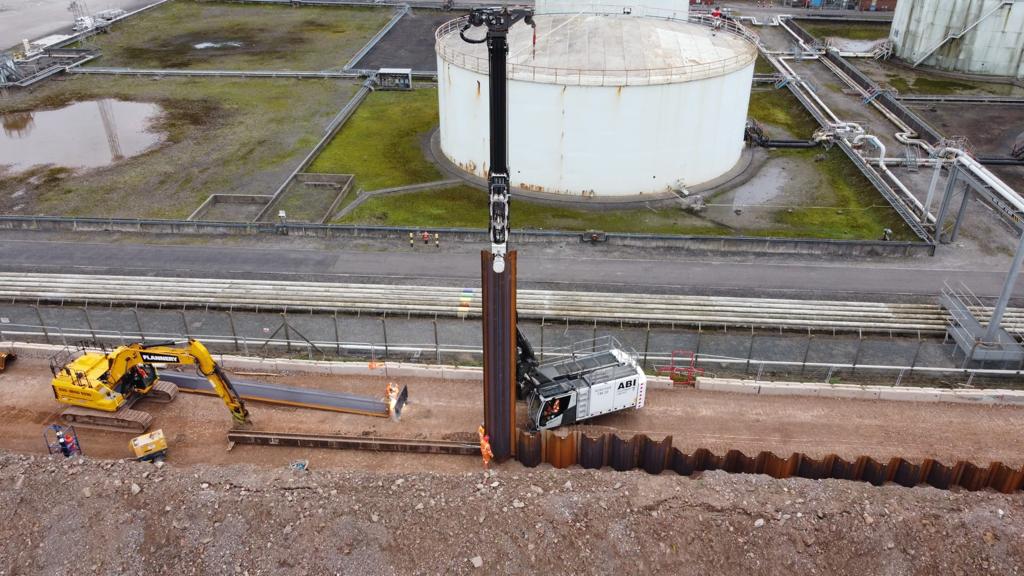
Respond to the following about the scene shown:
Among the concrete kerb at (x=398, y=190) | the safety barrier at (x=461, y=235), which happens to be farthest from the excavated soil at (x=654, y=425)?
the concrete kerb at (x=398, y=190)

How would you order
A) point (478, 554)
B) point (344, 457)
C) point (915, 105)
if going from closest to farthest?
1. point (478, 554)
2. point (344, 457)
3. point (915, 105)

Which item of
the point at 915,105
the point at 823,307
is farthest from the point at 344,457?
the point at 915,105

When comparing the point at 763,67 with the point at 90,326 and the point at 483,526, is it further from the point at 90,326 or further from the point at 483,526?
the point at 90,326

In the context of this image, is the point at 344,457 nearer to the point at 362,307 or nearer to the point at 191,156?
the point at 362,307

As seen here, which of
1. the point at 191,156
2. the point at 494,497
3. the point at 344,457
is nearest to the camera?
the point at 494,497

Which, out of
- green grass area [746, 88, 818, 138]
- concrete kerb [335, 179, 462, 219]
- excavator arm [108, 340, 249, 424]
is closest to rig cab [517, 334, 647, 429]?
excavator arm [108, 340, 249, 424]
